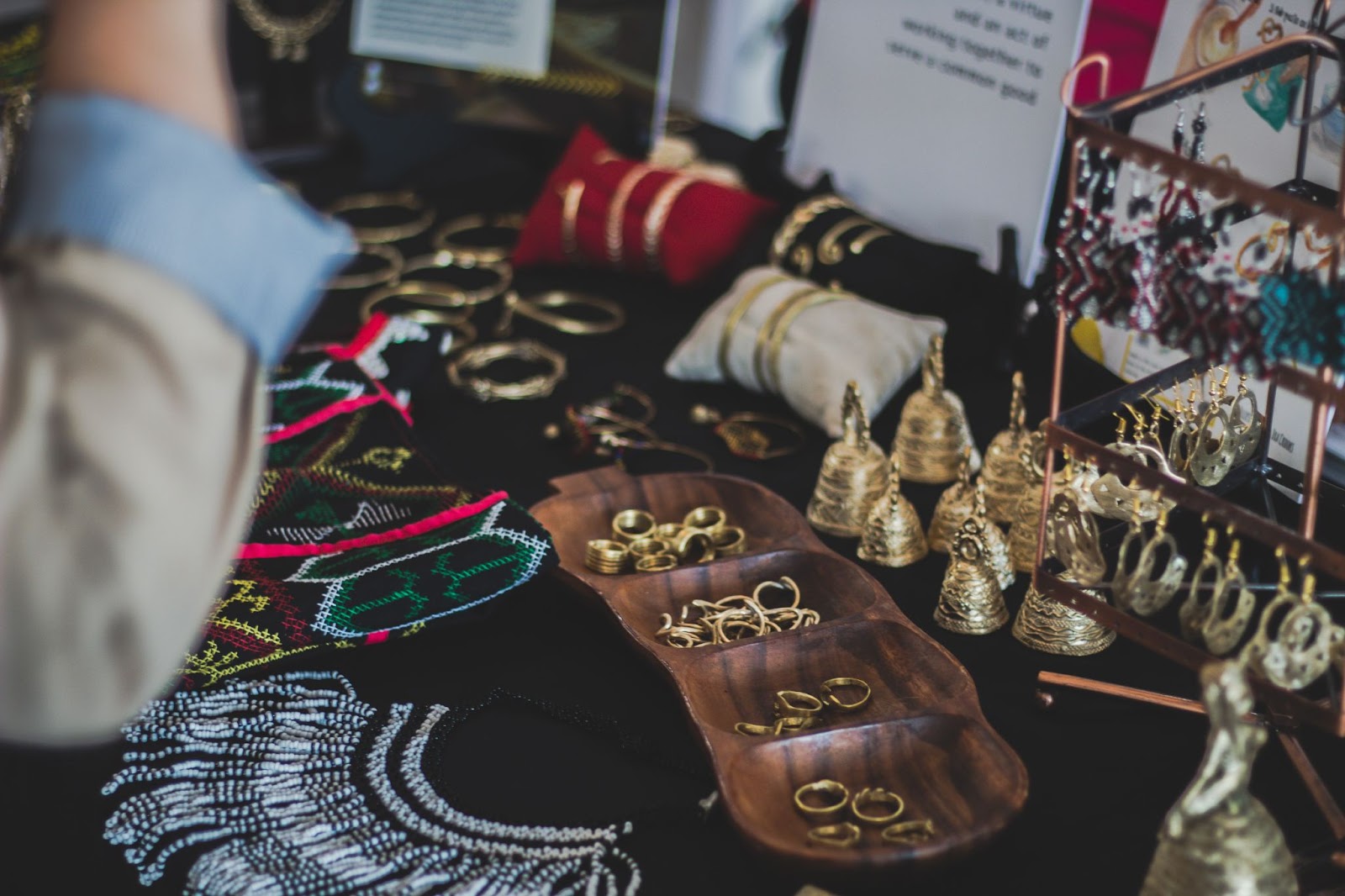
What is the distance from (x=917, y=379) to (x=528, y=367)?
0.47m

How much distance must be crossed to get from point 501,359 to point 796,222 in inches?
15.8

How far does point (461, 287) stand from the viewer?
180 centimetres

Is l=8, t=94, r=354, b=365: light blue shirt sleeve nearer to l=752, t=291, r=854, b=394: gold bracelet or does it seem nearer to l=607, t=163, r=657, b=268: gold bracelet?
l=752, t=291, r=854, b=394: gold bracelet

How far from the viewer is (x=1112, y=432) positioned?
130 cm

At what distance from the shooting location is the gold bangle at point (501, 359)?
1.52 m

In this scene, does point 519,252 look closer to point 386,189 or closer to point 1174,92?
point 386,189

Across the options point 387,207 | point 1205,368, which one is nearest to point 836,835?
point 1205,368

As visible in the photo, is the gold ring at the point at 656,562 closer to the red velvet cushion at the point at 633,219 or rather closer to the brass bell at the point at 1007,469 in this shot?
the brass bell at the point at 1007,469

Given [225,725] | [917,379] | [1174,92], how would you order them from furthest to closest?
[917,379] < [225,725] < [1174,92]

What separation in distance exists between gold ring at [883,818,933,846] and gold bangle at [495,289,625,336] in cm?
94

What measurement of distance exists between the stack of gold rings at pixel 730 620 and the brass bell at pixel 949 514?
0.56 ft

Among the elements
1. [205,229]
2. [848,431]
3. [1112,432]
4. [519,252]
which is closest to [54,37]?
[205,229]

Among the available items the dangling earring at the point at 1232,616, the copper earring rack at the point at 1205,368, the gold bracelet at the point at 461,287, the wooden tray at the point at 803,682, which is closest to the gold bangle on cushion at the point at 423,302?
the gold bracelet at the point at 461,287

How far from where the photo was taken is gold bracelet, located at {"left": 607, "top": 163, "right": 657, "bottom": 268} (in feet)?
5.78
